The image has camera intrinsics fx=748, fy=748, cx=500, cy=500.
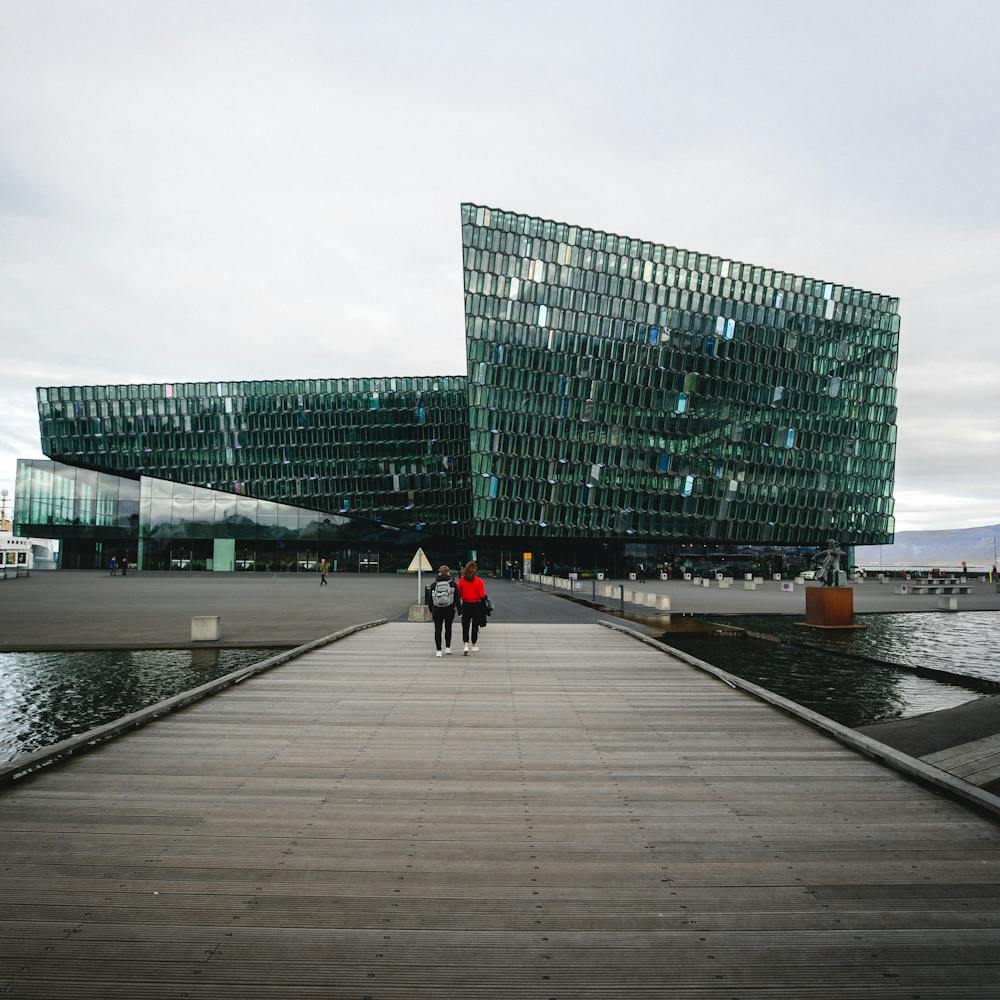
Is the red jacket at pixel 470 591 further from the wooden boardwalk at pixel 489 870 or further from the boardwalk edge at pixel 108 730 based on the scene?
the wooden boardwalk at pixel 489 870

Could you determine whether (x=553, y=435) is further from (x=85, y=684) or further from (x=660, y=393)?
(x=85, y=684)

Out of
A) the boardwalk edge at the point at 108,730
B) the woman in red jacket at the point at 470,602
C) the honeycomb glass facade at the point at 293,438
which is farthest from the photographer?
the honeycomb glass facade at the point at 293,438

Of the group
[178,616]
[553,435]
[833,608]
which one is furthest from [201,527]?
[833,608]

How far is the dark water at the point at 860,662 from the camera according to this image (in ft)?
39.9

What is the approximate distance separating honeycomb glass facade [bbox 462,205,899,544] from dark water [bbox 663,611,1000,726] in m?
46.2

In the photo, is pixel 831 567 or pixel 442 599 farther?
pixel 831 567

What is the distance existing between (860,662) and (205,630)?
15081mm

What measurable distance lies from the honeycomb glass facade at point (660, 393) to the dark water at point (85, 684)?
55.5m

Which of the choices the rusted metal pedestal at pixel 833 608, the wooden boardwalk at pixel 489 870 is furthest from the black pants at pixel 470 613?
the rusted metal pedestal at pixel 833 608

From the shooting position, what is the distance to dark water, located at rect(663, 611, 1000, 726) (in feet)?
39.9

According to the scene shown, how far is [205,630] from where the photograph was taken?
17672 mm

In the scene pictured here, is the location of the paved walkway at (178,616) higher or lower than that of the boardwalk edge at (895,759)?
lower

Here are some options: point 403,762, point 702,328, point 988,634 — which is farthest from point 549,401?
point 403,762

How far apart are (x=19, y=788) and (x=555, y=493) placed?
67299mm
